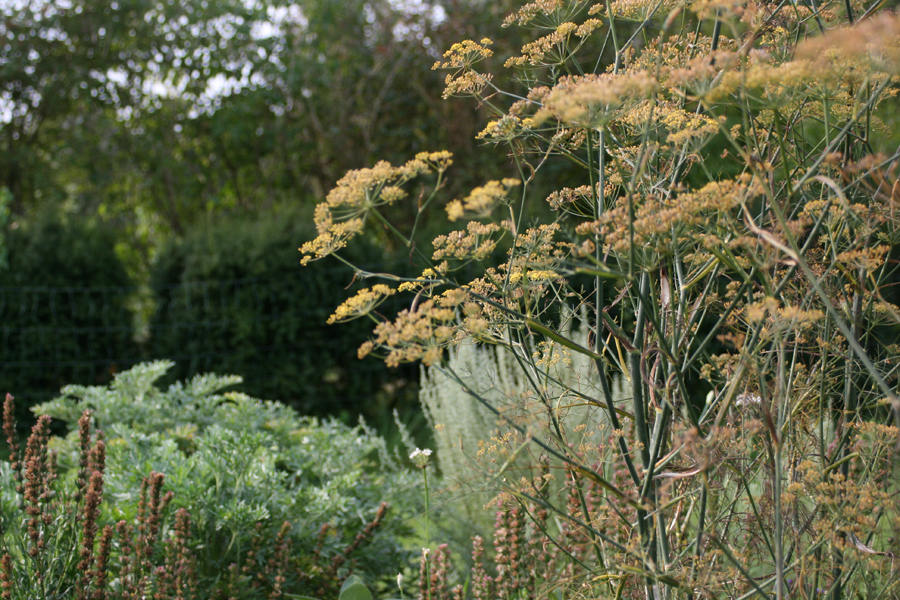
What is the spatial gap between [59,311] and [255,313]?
1.47 metres

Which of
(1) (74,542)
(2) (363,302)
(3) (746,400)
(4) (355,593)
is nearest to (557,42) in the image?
(2) (363,302)

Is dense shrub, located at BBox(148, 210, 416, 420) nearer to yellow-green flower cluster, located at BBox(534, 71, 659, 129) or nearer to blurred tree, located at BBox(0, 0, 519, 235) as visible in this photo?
blurred tree, located at BBox(0, 0, 519, 235)

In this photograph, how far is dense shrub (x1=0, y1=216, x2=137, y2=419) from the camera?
16.0 feet

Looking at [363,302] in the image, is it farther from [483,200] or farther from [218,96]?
[218,96]

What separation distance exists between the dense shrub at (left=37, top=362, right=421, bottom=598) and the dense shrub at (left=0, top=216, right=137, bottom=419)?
7.87 ft

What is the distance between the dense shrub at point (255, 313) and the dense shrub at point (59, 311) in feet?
1.29

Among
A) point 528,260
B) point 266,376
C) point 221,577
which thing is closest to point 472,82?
point 528,260

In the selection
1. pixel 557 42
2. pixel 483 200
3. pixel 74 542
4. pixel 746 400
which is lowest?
pixel 74 542

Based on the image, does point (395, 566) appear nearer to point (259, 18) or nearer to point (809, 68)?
point (809, 68)

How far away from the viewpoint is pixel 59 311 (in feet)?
16.4

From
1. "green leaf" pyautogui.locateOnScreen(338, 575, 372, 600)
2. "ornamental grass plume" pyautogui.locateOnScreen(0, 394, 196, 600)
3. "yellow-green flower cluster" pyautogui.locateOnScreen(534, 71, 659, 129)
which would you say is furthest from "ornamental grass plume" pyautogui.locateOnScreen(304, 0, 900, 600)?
"ornamental grass plume" pyautogui.locateOnScreen(0, 394, 196, 600)

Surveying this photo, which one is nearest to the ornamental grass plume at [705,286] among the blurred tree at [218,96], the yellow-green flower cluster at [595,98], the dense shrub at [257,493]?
the yellow-green flower cluster at [595,98]

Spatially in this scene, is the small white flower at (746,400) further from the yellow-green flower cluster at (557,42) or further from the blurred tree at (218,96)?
the blurred tree at (218,96)

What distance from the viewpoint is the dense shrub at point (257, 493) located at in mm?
2156
